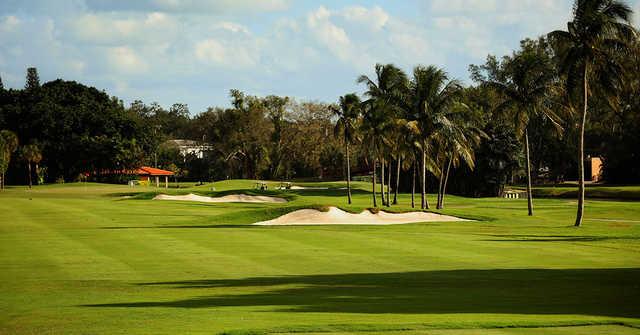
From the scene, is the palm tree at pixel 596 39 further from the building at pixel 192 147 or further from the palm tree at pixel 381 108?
the building at pixel 192 147

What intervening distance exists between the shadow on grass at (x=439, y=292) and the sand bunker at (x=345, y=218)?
73.9 feet

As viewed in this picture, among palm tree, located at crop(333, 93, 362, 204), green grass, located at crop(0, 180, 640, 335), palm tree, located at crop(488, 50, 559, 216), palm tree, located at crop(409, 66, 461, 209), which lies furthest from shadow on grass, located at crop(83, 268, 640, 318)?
palm tree, located at crop(333, 93, 362, 204)

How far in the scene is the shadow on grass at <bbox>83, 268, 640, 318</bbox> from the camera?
51.4ft

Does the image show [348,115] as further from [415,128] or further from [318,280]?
[318,280]

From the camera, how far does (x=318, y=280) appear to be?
20172 millimetres

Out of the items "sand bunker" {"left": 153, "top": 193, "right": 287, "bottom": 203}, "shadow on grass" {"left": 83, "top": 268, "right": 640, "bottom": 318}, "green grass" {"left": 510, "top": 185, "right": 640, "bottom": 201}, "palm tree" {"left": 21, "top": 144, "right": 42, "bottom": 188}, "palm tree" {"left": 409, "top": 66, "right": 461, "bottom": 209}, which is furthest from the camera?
"palm tree" {"left": 21, "top": 144, "right": 42, "bottom": 188}

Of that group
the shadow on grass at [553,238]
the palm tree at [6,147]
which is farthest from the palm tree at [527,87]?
the palm tree at [6,147]

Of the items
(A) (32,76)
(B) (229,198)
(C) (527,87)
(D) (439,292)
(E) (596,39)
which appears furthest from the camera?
(A) (32,76)

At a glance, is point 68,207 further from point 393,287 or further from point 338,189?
point 338,189

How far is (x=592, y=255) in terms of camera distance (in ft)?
86.2

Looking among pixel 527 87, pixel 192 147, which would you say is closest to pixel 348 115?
pixel 527 87

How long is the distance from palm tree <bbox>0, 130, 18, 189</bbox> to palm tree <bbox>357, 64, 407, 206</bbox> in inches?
2023

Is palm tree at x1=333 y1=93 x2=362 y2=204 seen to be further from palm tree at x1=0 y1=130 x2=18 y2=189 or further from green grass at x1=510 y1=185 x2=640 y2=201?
palm tree at x1=0 y1=130 x2=18 y2=189

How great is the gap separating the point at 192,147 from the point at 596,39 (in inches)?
5475
